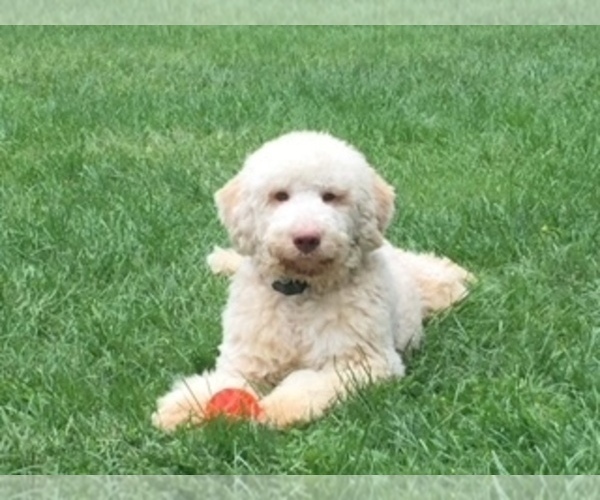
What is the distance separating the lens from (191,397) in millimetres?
4215

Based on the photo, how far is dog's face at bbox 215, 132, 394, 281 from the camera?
4.30 metres

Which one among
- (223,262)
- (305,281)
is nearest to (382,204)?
(305,281)

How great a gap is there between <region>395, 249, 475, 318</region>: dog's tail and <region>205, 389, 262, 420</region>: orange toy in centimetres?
102

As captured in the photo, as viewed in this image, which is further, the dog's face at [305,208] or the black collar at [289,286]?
the black collar at [289,286]

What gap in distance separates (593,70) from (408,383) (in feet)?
20.4

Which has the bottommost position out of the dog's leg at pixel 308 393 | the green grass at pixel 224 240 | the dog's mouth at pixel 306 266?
the green grass at pixel 224 240

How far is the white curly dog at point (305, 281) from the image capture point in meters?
4.30

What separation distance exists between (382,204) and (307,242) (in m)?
0.35

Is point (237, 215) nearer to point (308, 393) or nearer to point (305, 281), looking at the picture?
point (305, 281)

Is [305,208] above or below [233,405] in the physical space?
above

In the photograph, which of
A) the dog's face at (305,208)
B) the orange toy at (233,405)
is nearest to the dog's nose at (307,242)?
the dog's face at (305,208)

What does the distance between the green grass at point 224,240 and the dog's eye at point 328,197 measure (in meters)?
0.52

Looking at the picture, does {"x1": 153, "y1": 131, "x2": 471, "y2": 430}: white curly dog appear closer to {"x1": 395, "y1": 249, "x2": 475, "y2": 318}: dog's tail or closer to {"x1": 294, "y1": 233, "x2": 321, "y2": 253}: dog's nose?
{"x1": 294, "y1": 233, "x2": 321, "y2": 253}: dog's nose

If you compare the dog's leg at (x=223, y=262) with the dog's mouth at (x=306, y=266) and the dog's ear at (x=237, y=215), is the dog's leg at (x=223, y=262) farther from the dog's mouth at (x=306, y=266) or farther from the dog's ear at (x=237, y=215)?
the dog's mouth at (x=306, y=266)
